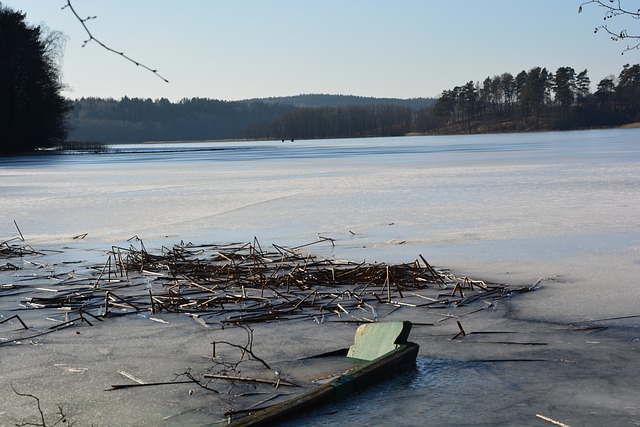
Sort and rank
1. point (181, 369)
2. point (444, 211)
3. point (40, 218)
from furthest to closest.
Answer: point (40, 218), point (444, 211), point (181, 369)

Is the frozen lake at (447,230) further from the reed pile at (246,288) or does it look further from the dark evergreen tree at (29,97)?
the dark evergreen tree at (29,97)

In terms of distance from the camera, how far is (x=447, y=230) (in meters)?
10.6

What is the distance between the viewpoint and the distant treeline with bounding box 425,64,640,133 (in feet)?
511

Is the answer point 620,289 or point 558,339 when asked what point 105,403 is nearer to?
point 558,339

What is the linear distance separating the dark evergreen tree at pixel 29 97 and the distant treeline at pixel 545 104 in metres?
109

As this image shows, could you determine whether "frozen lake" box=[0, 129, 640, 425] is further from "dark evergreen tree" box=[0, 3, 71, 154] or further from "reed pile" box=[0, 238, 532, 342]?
"dark evergreen tree" box=[0, 3, 71, 154]

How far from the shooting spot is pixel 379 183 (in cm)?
2003

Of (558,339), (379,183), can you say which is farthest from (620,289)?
(379,183)

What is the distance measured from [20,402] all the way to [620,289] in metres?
4.69

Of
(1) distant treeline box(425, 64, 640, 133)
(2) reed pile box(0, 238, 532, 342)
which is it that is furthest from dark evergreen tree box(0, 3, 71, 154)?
(1) distant treeline box(425, 64, 640, 133)

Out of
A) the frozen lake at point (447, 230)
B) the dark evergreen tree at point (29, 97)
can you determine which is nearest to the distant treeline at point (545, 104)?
the dark evergreen tree at point (29, 97)

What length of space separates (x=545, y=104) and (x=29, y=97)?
123 metres

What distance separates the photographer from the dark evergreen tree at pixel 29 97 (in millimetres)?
57469

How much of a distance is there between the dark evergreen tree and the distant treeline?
108956 mm
